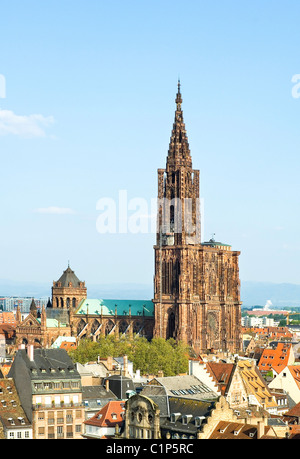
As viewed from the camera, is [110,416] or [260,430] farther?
[110,416]

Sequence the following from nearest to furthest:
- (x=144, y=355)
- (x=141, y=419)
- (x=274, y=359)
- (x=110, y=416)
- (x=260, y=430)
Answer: (x=260, y=430) < (x=141, y=419) < (x=110, y=416) < (x=144, y=355) < (x=274, y=359)

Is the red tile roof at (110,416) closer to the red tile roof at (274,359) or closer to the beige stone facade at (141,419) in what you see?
the beige stone facade at (141,419)

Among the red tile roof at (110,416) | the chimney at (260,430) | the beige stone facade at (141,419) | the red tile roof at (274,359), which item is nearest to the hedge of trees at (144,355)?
the red tile roof at (274,359)

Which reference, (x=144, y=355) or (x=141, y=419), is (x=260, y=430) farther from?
(x=144, y=355)

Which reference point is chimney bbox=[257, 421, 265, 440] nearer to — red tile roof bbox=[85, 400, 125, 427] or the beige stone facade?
the beige stone facade

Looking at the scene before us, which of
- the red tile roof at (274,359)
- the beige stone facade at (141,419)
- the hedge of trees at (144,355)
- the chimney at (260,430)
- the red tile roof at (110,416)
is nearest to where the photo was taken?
the chimney at (260,430)

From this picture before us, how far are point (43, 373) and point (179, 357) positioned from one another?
74.0 m

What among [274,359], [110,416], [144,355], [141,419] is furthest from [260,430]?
[274,359]

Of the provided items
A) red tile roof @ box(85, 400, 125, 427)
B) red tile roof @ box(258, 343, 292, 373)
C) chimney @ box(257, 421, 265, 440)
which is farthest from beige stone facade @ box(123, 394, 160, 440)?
red tile roof @ box(258, 343, 292, 373)

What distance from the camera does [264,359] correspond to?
188 m

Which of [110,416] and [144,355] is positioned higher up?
[144,355]

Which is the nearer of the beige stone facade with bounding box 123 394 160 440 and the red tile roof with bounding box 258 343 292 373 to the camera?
the beige stone facade with bounding box 123 394 160 440
